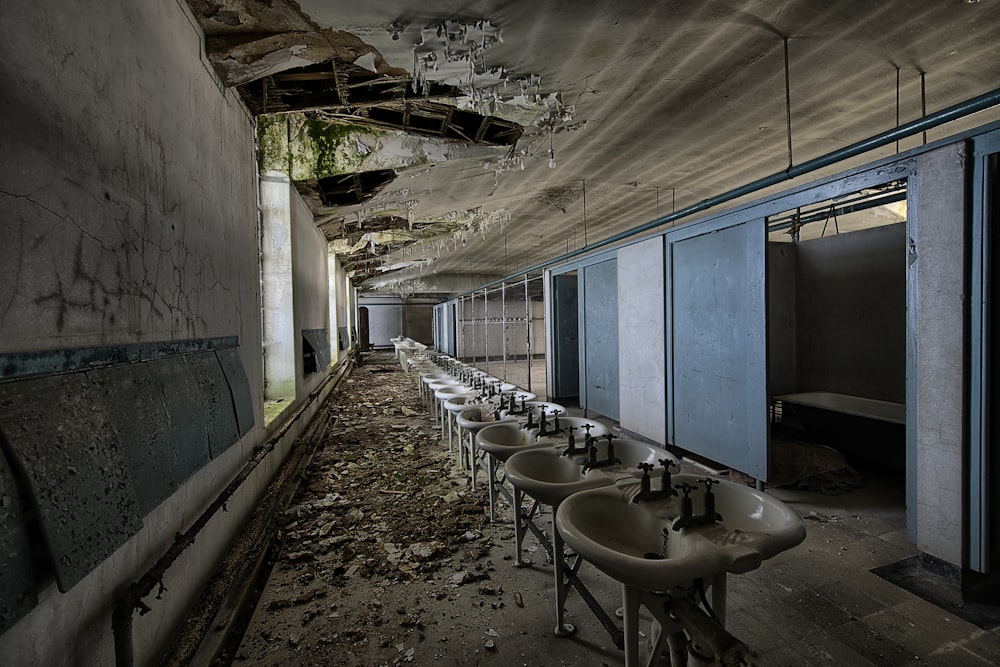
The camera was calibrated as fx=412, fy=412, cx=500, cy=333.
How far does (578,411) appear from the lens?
6051 millimetres

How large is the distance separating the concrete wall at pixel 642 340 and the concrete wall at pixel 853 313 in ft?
5.17

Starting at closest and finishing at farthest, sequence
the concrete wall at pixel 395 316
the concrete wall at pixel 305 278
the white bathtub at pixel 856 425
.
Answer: the white bathtub at pixel 856 425, the concrete wall at pixel 305 278, the concrete wall at pixel 395 316

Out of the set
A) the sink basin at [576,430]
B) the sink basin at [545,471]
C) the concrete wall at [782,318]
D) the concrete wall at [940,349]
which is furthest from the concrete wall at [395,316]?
the concrete wall at [940,349]

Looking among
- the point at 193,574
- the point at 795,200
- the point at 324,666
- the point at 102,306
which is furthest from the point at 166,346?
the point at 795,200

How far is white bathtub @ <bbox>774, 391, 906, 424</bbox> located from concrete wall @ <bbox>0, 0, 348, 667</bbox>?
4.39m

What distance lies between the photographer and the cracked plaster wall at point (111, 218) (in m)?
0.98

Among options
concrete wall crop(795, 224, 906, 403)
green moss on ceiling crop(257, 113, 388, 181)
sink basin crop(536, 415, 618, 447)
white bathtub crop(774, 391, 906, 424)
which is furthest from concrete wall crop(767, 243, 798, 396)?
green moss on ceiling crop(257, 113, 388, 181)

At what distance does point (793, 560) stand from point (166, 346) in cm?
325

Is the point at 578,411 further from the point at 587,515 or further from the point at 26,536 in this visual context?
the point at 26,536

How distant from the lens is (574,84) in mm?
2656

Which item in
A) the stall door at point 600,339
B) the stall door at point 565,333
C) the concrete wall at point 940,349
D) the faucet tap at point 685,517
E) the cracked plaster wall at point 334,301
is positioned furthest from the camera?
the cracked plaster wall at point 334,301

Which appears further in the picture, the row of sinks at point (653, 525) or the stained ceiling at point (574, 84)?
the stained ceiling at point (574, 84)

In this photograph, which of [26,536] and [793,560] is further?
[793,560]

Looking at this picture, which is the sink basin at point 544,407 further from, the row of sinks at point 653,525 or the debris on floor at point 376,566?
the row of sinks at point 653,525
